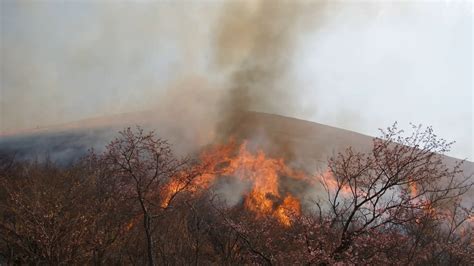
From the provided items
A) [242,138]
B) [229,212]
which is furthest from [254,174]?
[229,212]

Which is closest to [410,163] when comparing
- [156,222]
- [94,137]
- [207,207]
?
[156,222]

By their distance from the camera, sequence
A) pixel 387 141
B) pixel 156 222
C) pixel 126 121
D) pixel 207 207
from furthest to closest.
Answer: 1. pixel 126 121
2. pixel 207 207
3. pixel 156 222
4. pixel 387 141

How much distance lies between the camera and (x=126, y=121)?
61938mm

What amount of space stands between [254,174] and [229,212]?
1260 centimetres

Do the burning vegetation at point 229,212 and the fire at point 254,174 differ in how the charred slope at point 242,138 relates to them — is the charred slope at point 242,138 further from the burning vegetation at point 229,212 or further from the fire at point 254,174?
the burning vegetation at point 229,212

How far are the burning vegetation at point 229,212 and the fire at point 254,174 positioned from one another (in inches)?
5.1

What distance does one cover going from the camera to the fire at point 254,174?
38.6 m

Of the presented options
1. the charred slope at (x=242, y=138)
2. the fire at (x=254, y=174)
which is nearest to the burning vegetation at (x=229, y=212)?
the fire at (x=254, y=174)

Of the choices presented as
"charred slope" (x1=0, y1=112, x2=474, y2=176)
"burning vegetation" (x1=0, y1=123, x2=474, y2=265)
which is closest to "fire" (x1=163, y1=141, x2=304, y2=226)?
"burning vegetation" (x1=0, y1=123, x2=474, y2=265)

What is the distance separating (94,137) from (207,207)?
25990mm

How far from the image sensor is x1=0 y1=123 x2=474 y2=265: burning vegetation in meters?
12.2

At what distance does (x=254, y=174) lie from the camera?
44.2 metres

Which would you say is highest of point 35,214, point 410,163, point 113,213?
point 410,163

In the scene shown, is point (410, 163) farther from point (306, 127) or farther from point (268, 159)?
point (306, 127)
